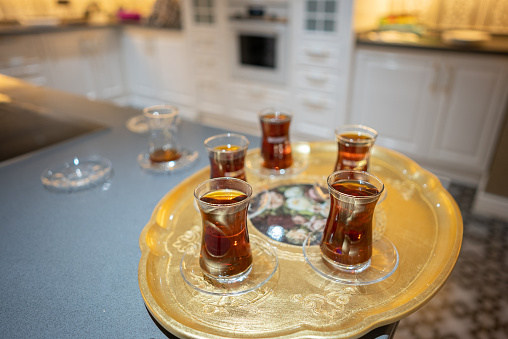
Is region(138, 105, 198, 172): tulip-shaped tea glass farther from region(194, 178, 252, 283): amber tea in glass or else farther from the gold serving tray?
region(194, 178, 252, 283): amber tea in glass

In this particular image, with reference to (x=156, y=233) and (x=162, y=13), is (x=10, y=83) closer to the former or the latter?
(x=156, y=233)

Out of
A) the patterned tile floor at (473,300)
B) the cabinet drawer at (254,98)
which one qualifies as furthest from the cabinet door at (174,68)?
the patterned tile floor at (473,300)

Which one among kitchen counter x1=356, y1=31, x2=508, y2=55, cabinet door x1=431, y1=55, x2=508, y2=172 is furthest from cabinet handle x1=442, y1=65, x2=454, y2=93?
kitchen counter x1=356, y1=31, x2=508, y2=55

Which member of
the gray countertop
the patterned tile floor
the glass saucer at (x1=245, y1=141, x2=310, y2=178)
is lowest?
the patterned tile floor

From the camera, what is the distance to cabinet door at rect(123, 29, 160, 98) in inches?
131

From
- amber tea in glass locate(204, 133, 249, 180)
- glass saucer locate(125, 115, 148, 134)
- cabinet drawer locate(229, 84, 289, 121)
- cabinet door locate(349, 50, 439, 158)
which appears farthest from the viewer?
cabinet drawer locate(229, 84, 289, 121)

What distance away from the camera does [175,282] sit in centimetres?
53

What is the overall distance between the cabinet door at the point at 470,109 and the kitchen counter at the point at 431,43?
0.05 metres

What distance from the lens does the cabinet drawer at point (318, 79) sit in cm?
236

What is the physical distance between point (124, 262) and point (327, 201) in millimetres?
400

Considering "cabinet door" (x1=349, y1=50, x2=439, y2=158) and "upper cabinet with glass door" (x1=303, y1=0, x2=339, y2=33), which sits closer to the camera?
"cabinet door" (x1=349, y1=50, x2=439, y2=158)

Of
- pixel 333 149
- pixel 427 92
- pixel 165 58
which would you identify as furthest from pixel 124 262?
pixel 165 58

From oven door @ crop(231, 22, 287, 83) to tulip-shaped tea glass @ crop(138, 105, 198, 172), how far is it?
177cm

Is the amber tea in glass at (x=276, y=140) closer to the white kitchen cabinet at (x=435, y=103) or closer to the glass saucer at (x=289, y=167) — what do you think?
the glass saucer at (x=289, y=167)
